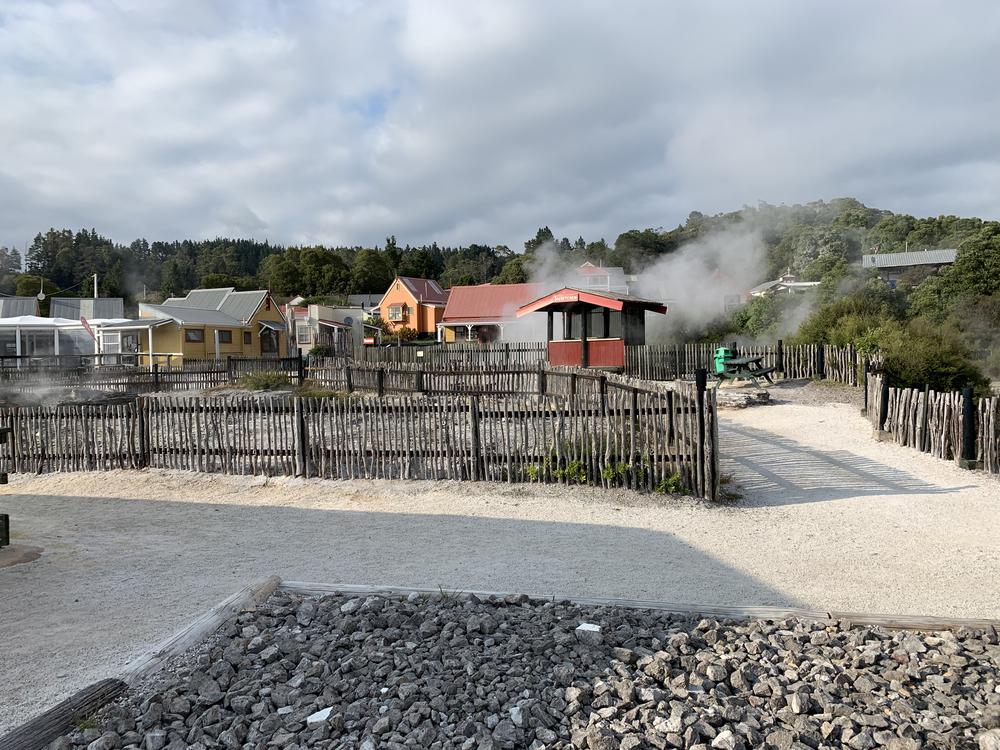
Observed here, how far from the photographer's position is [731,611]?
4559 millimetres

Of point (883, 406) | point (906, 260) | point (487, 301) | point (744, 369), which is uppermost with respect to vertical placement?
point (906, 260)

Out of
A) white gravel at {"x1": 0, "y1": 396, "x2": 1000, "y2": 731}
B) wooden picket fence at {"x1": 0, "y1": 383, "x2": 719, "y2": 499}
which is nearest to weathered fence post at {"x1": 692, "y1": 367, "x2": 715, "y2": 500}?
wooden picket fence at {"x1": 0, "y1": 383, "x2": 719, "y2": 499}

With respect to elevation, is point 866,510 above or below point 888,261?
below

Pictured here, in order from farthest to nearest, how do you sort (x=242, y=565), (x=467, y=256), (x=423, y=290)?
(x=467, y=256) → (x=423, y=290) → (x=242, y=565)

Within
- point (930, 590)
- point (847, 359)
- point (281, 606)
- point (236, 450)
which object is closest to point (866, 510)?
point (930, 590)

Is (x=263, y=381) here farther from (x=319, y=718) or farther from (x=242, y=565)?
(x=319, y=718)

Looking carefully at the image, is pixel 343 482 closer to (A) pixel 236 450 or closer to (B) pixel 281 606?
(A) pixel 236 450

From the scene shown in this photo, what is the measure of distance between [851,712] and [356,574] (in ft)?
13.3

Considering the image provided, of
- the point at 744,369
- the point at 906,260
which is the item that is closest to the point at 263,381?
the point at 744,369

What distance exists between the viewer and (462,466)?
9.76 m

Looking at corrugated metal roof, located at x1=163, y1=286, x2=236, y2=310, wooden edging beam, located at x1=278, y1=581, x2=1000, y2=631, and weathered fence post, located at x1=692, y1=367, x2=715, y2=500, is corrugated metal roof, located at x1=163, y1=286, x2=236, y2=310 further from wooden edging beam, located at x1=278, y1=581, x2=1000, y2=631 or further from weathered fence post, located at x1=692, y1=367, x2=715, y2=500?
wooden edging beam, located at x1=278, y1=581, x2=1000, y2=631

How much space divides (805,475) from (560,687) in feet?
25.5

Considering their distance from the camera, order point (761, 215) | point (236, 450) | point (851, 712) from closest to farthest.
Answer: point (851, 712)
point (236, 450)
point (761, 215)

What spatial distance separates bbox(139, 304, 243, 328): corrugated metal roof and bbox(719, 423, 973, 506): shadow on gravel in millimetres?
35533
